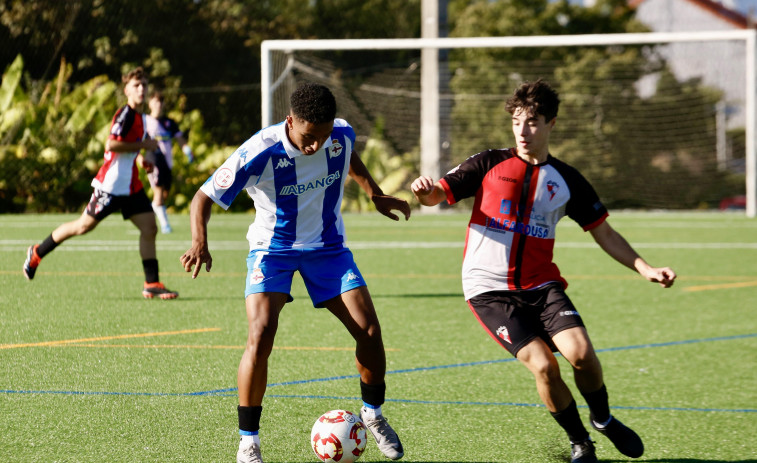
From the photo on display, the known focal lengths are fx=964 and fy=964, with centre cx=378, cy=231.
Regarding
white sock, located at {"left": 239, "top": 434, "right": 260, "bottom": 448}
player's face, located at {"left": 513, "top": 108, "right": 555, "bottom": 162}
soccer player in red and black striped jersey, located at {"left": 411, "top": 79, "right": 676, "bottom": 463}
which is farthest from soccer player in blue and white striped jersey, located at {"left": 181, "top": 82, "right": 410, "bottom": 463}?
player's face, located at {"left": 513, "top": 108, "right": 555, "bottom": 162}

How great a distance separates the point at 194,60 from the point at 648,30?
19154 millimetres

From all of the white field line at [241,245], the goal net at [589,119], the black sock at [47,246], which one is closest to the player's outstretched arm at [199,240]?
the black sock at [47,246]

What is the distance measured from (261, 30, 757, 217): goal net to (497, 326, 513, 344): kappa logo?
15.3 metres

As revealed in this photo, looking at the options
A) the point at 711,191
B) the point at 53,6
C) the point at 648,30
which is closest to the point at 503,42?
the point at 711,191

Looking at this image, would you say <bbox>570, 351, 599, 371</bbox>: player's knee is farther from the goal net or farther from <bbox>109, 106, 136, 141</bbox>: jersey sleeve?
the goal net

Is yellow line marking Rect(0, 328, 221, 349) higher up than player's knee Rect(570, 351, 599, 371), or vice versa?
player's knee Rect(570, 351, 599, 371)

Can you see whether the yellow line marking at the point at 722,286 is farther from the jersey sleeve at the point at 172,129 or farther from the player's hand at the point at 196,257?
the jersey sleeve at the point at 172,129

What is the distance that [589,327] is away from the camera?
7.97m

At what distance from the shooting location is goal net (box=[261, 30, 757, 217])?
862 inches

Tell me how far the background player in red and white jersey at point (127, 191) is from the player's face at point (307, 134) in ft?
15.0

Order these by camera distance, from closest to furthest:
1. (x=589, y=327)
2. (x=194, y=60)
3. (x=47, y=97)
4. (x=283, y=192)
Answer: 1. (x=283, y=192)
2. (x=589, y=327)
3. (x=47, y=97)
4. (x=194, y=60)

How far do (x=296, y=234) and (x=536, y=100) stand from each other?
4.25 ft

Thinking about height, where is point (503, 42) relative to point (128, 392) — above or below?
above

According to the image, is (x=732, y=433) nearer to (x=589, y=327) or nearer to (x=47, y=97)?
(x=589, y=327)
